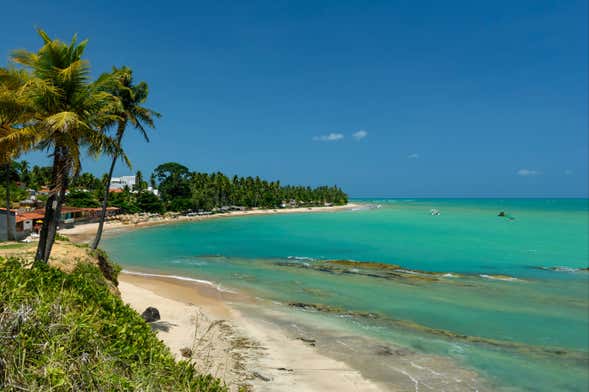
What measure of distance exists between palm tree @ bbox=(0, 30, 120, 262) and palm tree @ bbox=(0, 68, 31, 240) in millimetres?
206

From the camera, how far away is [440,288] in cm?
2416

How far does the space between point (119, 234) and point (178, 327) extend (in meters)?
46.6

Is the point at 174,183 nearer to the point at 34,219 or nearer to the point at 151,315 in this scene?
the point at 34,219

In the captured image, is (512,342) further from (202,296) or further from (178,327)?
(202,296)

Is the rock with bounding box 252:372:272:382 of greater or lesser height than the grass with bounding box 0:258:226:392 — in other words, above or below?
below

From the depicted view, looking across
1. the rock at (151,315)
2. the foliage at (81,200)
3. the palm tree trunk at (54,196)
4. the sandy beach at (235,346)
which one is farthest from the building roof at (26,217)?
the palm tree trunk at (54,196)

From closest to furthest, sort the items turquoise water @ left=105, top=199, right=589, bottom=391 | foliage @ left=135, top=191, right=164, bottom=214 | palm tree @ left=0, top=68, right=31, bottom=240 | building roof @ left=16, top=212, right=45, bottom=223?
palm tree @ left=0, top=68, right=31, bottom=240, turquoise water @ left=105, top=199, right=589, bottom=391, building roof @ left=16, top=212, right=45, bottom=223, foliage @ left=135, top=191, right=164, bottom=214

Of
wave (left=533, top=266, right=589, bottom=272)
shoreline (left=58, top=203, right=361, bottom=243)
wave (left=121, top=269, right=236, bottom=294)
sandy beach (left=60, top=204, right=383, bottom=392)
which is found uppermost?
shoreline (left=58, top=203, right=361, bottom=243)

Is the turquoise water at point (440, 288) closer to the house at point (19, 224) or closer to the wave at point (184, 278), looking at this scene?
the wave at point (184, 278)

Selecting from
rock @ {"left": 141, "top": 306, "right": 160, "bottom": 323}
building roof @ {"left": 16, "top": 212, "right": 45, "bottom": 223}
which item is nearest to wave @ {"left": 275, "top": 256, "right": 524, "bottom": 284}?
rock @ {"left": 141, "top": 306, "right": 160, "bottom": 323}

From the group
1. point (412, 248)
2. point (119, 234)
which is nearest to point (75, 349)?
point (412, 248)

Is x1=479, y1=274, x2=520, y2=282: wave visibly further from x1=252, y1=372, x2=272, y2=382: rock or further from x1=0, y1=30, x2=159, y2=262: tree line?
x1=0, y1=30, x2=159, y2=262: tree line

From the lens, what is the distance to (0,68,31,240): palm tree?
31.3 feet

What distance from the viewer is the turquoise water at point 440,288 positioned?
1355cm
